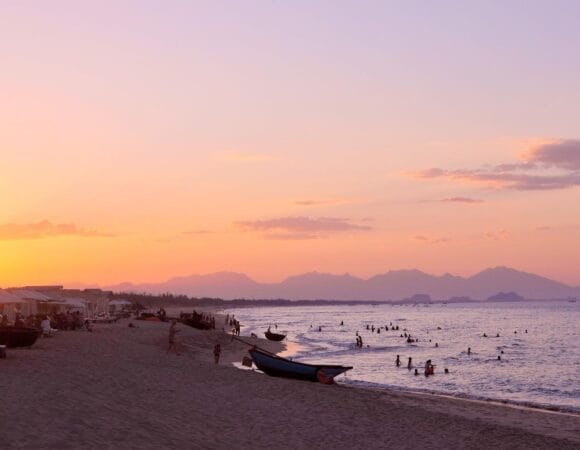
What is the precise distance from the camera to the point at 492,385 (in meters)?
39.9

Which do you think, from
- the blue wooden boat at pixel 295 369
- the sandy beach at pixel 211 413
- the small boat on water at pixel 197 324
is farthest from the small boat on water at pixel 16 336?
the small boat on water at pixel 197 324

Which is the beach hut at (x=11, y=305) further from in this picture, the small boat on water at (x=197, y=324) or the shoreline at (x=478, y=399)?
the shoreline at (x=478, y=399)

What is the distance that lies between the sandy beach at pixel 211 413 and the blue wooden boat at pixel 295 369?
149cm

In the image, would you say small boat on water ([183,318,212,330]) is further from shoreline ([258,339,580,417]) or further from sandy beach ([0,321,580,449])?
sandy beach ([0,321,580,449])

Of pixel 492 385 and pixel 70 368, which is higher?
pixel 70 368

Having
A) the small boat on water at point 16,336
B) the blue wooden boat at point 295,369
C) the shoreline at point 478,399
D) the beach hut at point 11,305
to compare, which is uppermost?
the beach hut at point 11,305

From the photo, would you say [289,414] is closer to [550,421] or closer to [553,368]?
[550,421]

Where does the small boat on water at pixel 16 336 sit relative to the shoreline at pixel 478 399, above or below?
above

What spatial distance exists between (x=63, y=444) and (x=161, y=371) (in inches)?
565

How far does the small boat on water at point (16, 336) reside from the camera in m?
26.0

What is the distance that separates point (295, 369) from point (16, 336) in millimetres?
12828

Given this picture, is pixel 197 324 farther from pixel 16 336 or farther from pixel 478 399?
pixel 16 336

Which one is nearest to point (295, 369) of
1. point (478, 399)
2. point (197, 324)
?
point (478, 399)

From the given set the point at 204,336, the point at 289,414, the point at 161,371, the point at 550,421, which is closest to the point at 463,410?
the point at 550,421
